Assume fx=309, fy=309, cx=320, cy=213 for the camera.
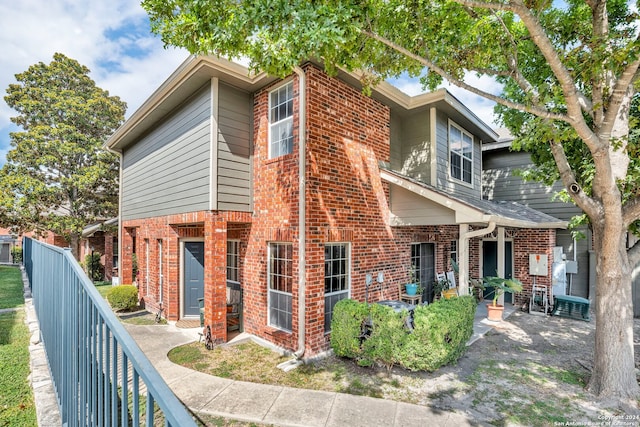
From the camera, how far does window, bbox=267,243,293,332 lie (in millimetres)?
6898

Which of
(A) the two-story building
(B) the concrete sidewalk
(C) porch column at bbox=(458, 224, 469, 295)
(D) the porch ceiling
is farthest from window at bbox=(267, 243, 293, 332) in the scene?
(C) porch column at bbox=(458, 224, 469, 295)

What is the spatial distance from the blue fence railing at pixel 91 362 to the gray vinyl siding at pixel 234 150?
3.65 meters

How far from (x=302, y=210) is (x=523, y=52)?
5393mm

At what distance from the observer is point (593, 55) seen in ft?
14.5

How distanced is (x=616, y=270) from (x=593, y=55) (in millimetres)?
3275

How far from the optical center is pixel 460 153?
10.6m

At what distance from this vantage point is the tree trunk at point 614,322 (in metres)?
4.79

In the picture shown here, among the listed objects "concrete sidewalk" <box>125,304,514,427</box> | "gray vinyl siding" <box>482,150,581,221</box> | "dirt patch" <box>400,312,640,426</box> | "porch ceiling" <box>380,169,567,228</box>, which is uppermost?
"gray vinyl siding" <box>482,150,581,221</box>

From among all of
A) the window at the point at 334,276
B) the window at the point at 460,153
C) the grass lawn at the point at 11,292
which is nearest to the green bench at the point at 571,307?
the window at the point at 460,153

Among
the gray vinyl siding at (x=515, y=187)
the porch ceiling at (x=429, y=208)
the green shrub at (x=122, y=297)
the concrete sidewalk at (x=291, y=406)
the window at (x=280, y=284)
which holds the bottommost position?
the concrete sidewalk at (x=291, y=406)

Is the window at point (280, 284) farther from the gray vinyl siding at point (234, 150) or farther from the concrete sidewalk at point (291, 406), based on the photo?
the concrete sidewalk at point (291, 406)

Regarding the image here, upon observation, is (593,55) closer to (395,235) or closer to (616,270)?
(616,270)

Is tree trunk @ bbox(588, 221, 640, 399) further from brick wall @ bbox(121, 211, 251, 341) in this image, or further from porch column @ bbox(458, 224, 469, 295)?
brick wall @ bbox(121, 211, 251, 341)

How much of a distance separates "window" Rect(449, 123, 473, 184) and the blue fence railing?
9.99 metres
